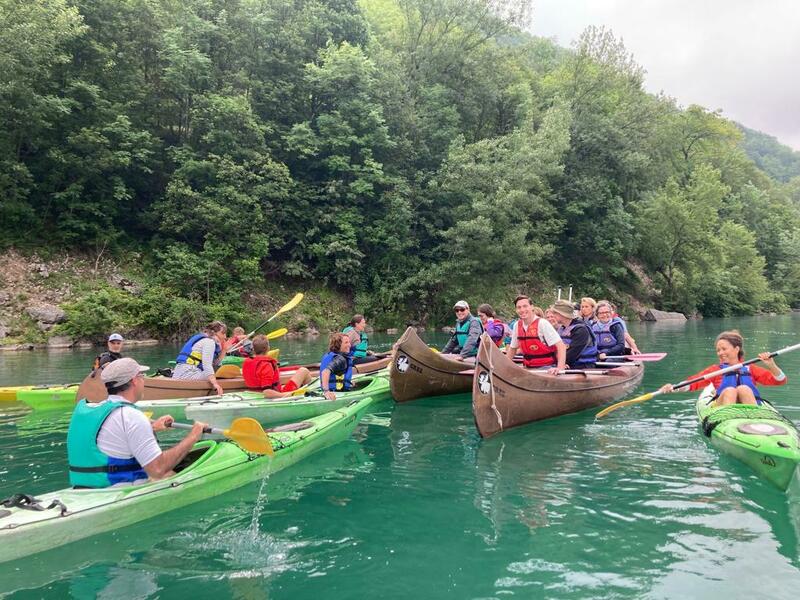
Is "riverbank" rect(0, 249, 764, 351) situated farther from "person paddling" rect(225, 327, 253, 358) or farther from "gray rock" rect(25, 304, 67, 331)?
"person paddling" rect(225, 327, 253, 358)

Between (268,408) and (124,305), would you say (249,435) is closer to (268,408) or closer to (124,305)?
(268,408)

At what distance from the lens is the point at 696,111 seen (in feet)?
146

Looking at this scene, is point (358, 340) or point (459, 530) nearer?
point (459, 530)

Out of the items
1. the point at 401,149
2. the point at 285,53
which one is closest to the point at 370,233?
the point at 401,149

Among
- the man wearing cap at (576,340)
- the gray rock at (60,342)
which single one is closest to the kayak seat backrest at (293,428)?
the man wearing cap at (576,340)

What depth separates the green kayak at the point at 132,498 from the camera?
359cm

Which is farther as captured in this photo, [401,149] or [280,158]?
[401,149]

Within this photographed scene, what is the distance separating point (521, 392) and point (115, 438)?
480cm

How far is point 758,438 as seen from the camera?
16.7 feet

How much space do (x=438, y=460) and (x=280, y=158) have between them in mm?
20404

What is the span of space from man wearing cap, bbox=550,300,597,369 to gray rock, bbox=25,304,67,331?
14.8 metres

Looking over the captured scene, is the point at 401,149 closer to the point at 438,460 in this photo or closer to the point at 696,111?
the point at 438,460

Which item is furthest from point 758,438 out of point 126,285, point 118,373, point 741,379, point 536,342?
point 126,285

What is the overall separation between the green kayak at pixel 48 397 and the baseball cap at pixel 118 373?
5.09 metres
